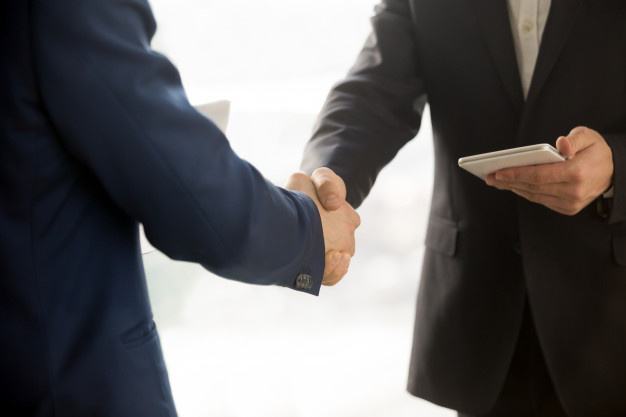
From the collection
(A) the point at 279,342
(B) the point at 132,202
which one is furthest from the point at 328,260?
(A) the point at 279,342

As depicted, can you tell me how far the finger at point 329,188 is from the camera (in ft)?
5.00

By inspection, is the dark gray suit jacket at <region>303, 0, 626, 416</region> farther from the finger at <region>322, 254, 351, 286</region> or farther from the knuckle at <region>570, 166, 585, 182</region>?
the finger at <region>322, 254, 351, 286</region>

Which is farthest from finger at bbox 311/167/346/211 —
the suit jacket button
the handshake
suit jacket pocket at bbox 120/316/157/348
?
suit jacket pocket at bbox 120/316/157/348

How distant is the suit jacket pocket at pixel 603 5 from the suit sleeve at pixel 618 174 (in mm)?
268

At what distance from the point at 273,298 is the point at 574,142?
2.01m

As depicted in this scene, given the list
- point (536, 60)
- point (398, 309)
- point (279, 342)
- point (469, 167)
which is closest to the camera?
point (469, 167)

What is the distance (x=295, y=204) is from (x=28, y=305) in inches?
17.4

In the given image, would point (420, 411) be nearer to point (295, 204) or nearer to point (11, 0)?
point (295, 204)

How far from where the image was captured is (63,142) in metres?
1.02

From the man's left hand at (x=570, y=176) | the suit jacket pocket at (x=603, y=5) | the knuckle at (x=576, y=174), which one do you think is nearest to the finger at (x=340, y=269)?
the man's left hand at (x=570, y=176)

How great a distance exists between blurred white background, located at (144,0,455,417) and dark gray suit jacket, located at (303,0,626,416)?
1.21 metres

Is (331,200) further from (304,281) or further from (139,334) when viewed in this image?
(139,334)

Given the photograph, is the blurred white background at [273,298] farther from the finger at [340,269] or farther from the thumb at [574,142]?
the thumb at [574,142]

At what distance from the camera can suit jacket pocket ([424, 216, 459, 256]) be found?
5.79 ft
